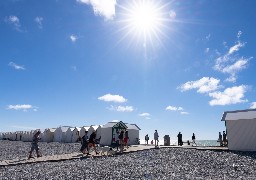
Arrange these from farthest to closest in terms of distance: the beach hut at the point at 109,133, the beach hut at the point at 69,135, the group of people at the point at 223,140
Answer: the beach hut at the point at 69,135
the beach hut at the point at 109,133
the group of people at the point at 223,140

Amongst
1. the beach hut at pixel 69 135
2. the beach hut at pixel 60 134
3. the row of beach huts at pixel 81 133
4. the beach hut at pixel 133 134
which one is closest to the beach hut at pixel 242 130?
the row of beach huts at pixel 81 133

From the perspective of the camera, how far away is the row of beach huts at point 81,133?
4451 centimetres

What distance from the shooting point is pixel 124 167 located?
54.0 feet

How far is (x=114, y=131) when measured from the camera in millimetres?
44500

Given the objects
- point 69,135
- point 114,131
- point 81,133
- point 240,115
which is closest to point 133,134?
point 114,131

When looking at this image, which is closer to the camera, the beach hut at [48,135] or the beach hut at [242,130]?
the beach hut at [242,130]

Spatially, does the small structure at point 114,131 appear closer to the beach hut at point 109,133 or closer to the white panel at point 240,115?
the beach hut at point 109,133

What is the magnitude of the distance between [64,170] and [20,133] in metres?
89.0

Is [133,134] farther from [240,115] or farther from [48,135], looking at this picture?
[48,135]

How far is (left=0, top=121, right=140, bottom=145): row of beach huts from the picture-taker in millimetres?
44506

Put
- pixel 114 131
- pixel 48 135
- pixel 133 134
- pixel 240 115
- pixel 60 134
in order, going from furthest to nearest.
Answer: pixel 48 135 → pixel 60 134 → pixel 133 134 → pixel 114 131 → pixel 240 115

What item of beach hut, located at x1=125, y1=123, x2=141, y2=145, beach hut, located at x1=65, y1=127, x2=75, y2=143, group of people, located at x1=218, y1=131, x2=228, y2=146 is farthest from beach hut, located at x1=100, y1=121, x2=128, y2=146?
beach hut, located at x1=65, y1=127, x2=75, y2=143

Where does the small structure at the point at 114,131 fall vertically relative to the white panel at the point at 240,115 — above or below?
below

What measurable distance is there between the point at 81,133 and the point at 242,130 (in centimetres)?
4154
